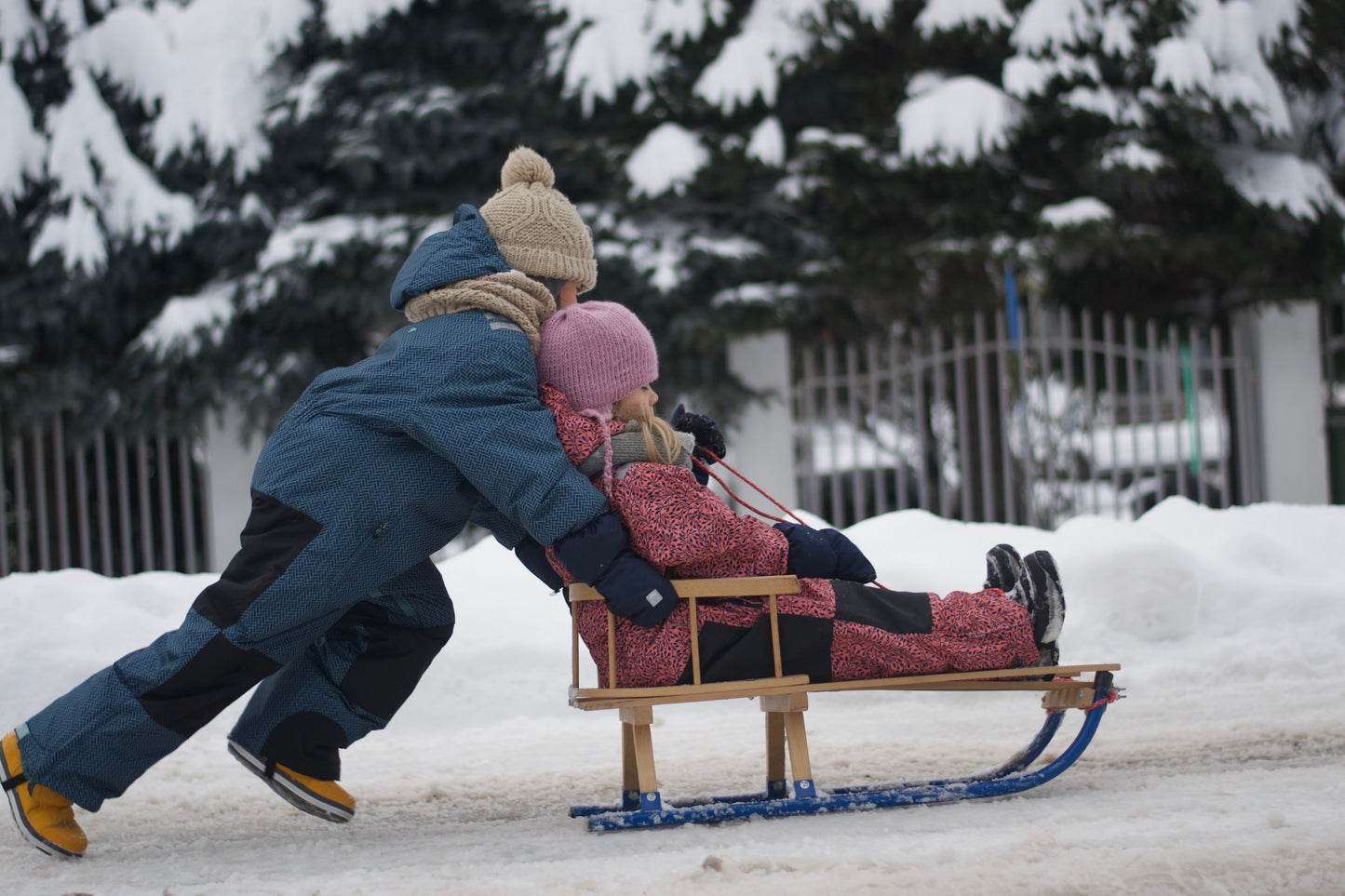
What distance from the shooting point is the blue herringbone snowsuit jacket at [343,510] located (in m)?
2.37

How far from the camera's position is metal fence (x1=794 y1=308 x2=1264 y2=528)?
26.4 feet

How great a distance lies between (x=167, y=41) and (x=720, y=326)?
4.28 meters

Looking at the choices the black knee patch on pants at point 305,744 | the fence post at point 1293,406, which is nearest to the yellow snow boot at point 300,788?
the black knee patch on pants at point 305,744

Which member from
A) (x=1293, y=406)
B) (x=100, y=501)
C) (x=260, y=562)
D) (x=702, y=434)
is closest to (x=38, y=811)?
(x=260, y=562)

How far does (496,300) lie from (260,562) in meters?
0.71

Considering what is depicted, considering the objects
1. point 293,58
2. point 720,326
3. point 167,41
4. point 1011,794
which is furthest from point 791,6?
point 1011,794

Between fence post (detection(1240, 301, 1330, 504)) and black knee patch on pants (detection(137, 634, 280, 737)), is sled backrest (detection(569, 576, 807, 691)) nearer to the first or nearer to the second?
black knee patch on pants (detection(137, 634, 280, 737))

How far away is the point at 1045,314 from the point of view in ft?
26.4

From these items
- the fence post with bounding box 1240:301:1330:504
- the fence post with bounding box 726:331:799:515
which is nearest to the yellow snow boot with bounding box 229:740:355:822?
the fence post with bounding box 726:331:799:515

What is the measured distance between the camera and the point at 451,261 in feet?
8.55

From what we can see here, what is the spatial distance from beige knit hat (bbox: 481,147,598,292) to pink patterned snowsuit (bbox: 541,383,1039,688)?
368 millimetres

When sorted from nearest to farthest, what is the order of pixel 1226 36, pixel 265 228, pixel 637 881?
pixel 637 881 → pixel 1226 36 → pixel 265 228

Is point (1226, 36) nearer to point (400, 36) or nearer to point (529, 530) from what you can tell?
point (400, 36)

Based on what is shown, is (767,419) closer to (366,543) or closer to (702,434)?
(702,434)
